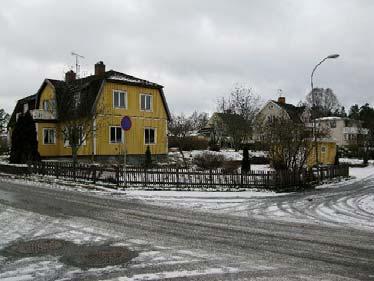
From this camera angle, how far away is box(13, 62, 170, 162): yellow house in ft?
126

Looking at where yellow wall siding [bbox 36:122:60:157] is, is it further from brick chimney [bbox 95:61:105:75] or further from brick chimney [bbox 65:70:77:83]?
brick chimney [bbox 95:61:105:75]

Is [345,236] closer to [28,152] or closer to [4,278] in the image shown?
[4,278]

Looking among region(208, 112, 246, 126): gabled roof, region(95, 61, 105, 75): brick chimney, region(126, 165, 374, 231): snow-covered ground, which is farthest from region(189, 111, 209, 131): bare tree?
region(126, 165, 374, 231): snow-covered ground

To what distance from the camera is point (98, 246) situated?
9078 millimetres

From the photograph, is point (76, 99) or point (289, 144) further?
point (76, 99)

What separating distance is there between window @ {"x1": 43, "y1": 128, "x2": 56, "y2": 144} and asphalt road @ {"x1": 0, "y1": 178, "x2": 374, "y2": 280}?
2591 cm

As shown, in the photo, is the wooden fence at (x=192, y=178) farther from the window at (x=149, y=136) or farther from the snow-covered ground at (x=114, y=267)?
the window at (x=149, y=136)

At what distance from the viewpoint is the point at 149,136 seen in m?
43.0

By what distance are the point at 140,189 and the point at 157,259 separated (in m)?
13.9

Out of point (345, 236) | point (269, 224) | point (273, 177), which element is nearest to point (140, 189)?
point (273, 177)

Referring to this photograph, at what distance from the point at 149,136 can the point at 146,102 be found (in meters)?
3.31

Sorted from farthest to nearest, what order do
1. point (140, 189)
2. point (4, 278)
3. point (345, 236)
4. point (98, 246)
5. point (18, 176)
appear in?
point (18, 176)
point (140, 189)
point (345, 236)
point (98, 246)
point (4, 278)

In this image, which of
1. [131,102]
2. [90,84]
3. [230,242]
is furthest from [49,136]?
[230,242]

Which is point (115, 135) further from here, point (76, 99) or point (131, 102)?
point (76, 99)
